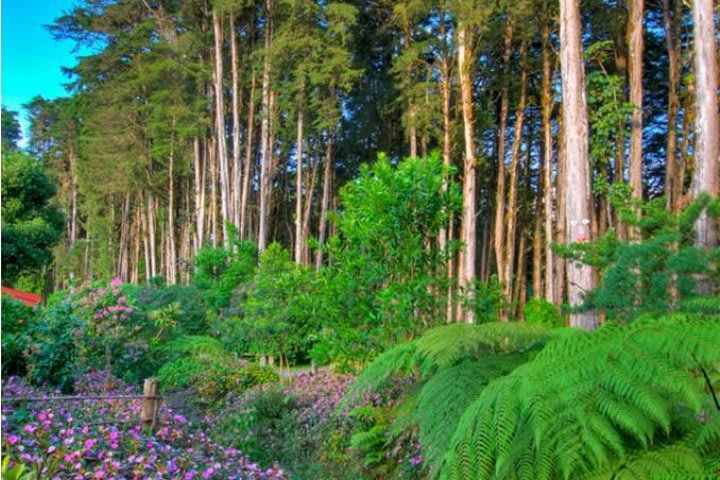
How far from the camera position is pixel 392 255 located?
611 cm

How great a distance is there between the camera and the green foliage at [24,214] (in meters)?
16.5

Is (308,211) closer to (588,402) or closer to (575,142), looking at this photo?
(575,142)

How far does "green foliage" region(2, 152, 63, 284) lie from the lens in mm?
16500

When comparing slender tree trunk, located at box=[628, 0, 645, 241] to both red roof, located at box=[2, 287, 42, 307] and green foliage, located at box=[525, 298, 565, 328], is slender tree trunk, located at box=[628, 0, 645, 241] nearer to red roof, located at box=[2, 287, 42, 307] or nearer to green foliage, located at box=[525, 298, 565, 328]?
green foliage, located at box=[525, 298, 565, 328]

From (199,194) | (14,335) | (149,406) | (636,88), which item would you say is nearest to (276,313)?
(14,335)

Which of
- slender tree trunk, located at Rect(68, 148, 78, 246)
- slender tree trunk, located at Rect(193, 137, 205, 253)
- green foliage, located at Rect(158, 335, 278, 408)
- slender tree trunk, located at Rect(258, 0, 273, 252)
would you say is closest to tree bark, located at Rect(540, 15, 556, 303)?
slender tree trunk, located at Rect(258, 0, 273, 252)

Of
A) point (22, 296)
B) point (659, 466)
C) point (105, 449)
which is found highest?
point (659, 466)

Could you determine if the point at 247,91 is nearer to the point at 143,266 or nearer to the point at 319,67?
the point at 319,67

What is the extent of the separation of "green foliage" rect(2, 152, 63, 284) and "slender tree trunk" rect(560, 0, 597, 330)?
1438 centimetres

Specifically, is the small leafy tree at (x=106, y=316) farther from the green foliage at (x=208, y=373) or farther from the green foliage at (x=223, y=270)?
the green foliage at (x=223, y=270)

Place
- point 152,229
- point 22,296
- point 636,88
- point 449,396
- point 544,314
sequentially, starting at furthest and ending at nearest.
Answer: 1. point 152,229
2. point 22,296
3. point 544,314
4. point 636,88
5. point 449,396

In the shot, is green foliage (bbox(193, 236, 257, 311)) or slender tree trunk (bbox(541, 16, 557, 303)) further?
slender tree trunk (bbox(541, 16, 557, 303))

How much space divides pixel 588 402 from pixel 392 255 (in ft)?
14.6

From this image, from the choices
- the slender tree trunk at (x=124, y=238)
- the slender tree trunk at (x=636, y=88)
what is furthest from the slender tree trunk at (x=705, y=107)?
the slender tree trunk at (x=124, y=238)
